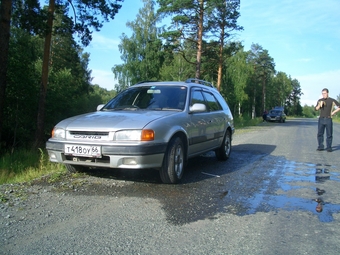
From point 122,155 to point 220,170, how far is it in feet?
8.97

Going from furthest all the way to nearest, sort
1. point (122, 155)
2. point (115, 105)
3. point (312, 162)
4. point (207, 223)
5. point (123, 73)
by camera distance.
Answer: point (123, 73) < point (312, 162) < point (115, 105) < point (122, 155) < point (207, 223)

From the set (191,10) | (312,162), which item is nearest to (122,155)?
(312,162)

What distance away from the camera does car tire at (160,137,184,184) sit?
475 cm

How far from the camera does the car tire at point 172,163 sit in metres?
4.75

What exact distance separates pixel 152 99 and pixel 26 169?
345 cm

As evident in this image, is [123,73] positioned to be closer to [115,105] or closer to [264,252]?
[115,105]

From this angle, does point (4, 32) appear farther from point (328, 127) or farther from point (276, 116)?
point (276, 116)

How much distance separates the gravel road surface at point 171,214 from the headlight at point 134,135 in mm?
812

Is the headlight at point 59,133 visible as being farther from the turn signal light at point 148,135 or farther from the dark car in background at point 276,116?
the dark car in background at point 276,116

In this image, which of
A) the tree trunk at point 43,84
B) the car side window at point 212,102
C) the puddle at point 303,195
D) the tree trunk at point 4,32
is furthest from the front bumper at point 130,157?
the tree trunk at point 43,84

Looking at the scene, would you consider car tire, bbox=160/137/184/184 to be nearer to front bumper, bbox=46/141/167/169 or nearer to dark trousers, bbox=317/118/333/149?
front bumper, bbox=46/141/167/169

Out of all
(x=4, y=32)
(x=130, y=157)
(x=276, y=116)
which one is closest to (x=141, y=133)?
(x=130, y=157)

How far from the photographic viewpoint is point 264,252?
9.04 feet

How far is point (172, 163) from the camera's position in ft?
15.8
